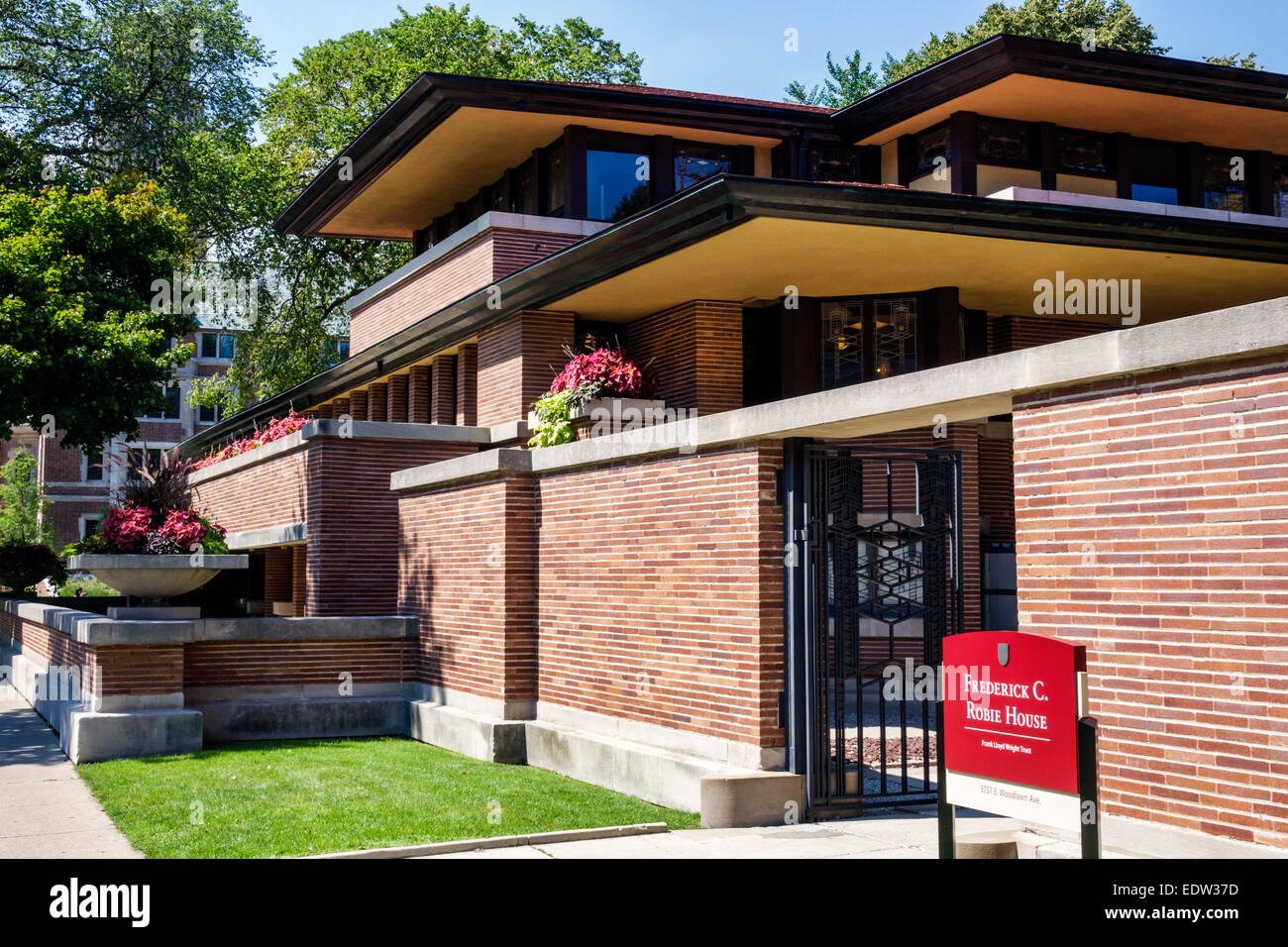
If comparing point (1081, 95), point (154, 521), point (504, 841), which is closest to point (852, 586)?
point (504, 841)

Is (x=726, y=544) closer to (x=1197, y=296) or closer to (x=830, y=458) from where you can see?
(x=830, y=458)

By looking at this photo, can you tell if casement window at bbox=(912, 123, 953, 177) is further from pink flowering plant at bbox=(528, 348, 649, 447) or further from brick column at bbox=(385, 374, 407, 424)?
brick column at bbox=(385, 374, 407, 424)

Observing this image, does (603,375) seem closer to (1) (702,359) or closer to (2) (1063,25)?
(1) (702,359)

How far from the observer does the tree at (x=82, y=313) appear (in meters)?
20.7

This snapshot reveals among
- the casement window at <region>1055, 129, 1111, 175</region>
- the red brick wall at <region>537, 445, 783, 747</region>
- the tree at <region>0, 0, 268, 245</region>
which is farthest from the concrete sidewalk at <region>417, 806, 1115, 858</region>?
the tree at <region>0, 0, 268, 245</region>

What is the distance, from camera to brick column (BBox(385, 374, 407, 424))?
83.0 ft

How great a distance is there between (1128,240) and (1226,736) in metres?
11.4

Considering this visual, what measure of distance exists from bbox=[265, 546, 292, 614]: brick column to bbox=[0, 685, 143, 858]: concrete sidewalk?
11585mm

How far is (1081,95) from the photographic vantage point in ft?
64.9

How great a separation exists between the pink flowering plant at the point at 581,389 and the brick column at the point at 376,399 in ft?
36.0

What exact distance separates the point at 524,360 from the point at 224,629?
6.15 m

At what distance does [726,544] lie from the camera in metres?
10.2
